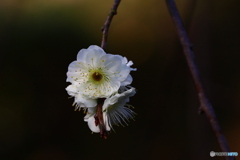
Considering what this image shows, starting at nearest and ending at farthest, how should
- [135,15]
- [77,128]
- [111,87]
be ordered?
[111,87], [135,15], [77,128]

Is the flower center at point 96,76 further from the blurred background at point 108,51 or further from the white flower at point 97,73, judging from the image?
the blurred background at point 108,51

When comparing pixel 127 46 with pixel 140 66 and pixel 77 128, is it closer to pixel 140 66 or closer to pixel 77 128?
pixel 140 66

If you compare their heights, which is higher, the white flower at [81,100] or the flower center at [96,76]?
the flower center at [96,76]

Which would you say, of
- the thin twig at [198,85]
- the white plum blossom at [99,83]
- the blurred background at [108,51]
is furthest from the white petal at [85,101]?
the blurred background at [108,51]

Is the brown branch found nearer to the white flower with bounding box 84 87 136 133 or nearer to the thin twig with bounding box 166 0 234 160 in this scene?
the white flower with bounding box 84 87 136 133

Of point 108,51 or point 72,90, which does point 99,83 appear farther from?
point 108,51

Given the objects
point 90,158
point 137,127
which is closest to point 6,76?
point 90,158
